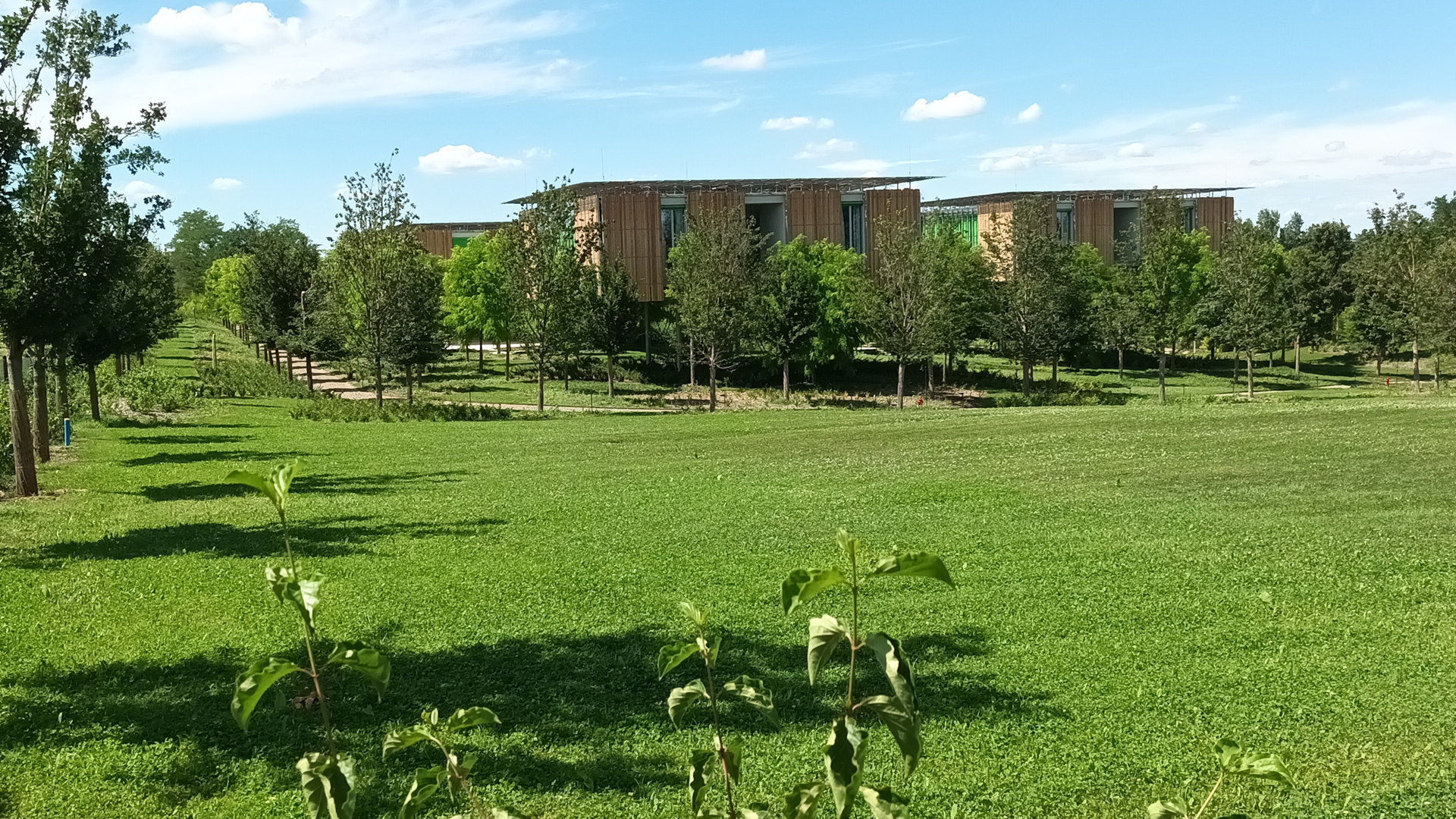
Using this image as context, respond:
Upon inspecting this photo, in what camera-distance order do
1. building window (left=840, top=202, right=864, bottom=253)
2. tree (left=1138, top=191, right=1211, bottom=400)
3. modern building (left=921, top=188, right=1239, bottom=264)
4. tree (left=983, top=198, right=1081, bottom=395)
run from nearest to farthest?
tree (left=1138, top=191, right=1211, bottom=400) → tree (left=983, top=198, right=1081, bottom=395) → building window (left=840, top=202, right=864, bottom=253) → modern building (left=921, top=188, right=1239, bottom=264)

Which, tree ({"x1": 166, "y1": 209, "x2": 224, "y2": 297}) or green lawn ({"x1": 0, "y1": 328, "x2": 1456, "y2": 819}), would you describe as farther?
tree ({"x1": 166, "y1": 209, "x2": 224, "y2": 297})

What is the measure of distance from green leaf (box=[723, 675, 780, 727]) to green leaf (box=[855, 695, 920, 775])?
0.32 m

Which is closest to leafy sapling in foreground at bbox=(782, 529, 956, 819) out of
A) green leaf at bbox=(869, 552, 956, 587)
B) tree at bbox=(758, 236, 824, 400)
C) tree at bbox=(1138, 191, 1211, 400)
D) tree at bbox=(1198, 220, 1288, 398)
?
green leaf at bbox=(869, 552, 956, 587)

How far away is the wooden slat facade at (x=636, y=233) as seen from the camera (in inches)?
2336

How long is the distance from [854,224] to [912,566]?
214 feet

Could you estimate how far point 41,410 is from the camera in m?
21.2

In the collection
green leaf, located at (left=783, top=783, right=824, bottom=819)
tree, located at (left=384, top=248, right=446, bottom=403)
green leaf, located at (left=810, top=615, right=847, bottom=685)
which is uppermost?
tree, located at (left=384, top=248, right=446, bottom=403)

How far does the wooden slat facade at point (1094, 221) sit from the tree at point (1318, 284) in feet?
37.6

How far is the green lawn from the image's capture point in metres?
6.27

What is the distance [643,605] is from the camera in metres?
10.2

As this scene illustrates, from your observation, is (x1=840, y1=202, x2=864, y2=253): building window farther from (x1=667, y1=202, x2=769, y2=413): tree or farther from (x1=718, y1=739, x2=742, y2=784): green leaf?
(x1=718, y1=739, x2=742, y2=784): green leaf

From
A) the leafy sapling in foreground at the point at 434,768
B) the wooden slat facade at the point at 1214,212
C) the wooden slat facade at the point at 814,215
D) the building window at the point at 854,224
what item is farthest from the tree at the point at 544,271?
the wooden slat facade at the point at 1214,212

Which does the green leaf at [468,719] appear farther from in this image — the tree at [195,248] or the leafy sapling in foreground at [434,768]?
the tree at [195,248]

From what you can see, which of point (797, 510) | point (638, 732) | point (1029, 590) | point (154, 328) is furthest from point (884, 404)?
point (638, 732)
